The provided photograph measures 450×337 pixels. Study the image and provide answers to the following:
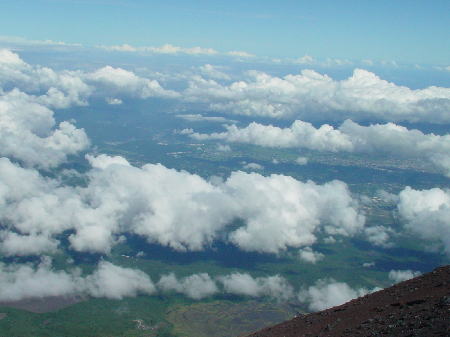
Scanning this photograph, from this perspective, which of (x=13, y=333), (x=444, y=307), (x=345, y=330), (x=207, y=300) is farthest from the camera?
(x=207, y=300)

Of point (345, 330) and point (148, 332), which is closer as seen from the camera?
point (345, 330)

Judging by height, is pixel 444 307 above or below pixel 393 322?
above

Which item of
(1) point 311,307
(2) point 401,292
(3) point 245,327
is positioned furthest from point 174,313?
(2) point 401,292

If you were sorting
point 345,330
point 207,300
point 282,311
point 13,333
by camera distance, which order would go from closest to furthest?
point 345,330 < point 13,333 < point 282,311 < point 207,300

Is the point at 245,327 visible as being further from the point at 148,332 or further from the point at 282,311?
the point at 148,332

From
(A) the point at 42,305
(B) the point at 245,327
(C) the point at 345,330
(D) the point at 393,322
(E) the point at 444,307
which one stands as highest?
(E) the point at 444,307

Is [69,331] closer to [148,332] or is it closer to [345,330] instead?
[148,332]

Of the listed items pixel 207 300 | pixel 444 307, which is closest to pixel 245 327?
pixel 207 300
